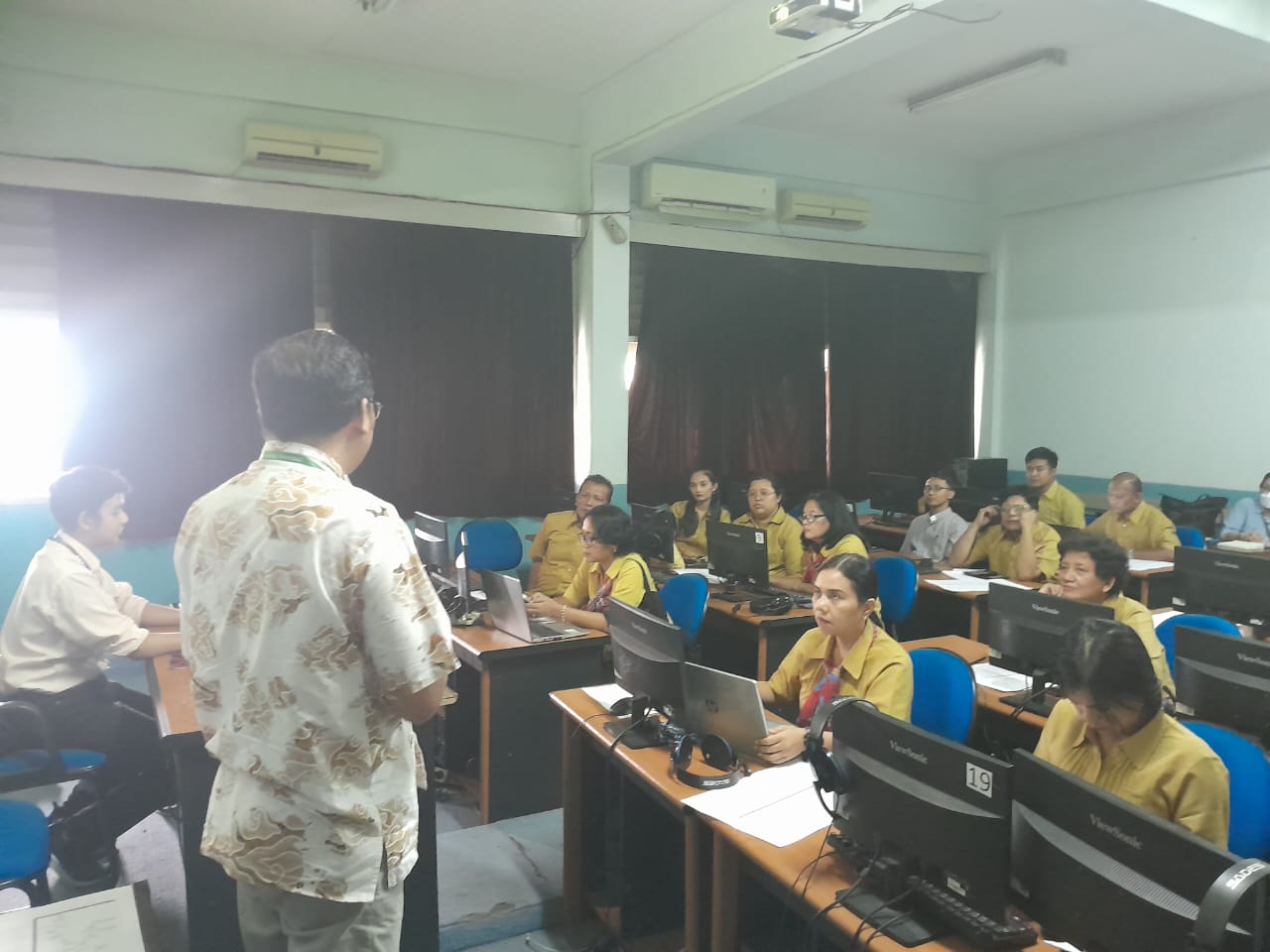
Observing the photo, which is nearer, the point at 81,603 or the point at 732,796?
the point at 732,796

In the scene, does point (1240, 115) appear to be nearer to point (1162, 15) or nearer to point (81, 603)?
point (1162, 15)

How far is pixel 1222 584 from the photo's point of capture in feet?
10.9

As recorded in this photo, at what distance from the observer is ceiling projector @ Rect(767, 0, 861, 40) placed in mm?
3029

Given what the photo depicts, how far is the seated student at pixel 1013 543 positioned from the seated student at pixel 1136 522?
725mm

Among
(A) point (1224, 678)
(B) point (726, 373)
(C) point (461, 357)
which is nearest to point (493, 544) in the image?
(C) point (461, 357)

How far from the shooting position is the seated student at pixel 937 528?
17.3ft

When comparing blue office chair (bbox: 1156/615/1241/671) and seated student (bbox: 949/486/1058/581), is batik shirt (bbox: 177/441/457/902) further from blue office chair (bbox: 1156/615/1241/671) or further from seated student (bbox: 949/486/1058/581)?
seated student (bbox: 949/486/1058/581)

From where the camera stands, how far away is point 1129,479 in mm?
5332

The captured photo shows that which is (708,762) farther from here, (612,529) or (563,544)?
(563,544)

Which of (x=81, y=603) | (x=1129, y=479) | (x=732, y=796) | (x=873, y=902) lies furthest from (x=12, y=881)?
(x=1129, y=479)

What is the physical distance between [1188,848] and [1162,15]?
3690 millimetres

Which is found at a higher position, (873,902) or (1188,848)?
(1188,848)

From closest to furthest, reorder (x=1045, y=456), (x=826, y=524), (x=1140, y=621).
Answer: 1. (x=1140, y=621)
2. (x=826, y=524)
3. (x=1045, y=456)

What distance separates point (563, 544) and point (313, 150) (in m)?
2.54
